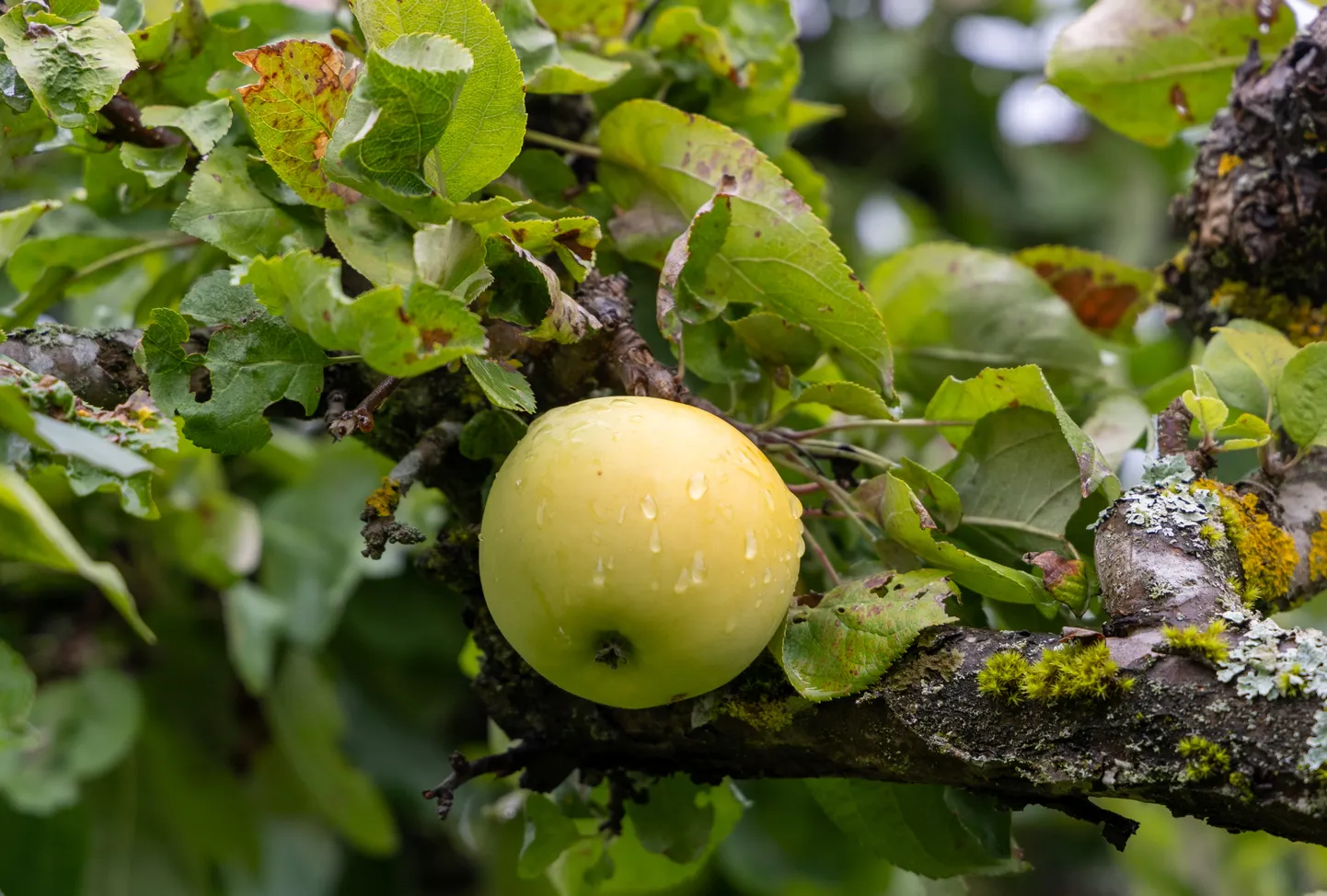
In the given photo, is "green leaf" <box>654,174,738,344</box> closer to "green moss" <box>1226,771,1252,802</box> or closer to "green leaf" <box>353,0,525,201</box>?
"green leaf" <box>353,0,525,201</box>

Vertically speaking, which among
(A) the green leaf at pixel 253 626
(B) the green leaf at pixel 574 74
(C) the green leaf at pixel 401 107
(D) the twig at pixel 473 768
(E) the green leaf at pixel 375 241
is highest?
(C) the green leaf at pixel 401 107

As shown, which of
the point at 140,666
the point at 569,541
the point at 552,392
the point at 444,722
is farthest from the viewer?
the point at 444,722

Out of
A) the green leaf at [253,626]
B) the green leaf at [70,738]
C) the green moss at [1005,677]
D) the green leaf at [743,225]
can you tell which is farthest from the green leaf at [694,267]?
the green leaf at [70,738]

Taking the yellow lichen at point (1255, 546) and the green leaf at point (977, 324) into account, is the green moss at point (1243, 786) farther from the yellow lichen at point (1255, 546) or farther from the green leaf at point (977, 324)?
the green leaf at point (977, 324)

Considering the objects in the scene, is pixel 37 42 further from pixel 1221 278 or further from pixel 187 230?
pixel 1221 278

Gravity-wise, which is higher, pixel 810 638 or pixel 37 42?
pixel 37 42

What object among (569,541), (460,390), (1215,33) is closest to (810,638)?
(569,541)
